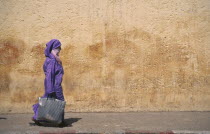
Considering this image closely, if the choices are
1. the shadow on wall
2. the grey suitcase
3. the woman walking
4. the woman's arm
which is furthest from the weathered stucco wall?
the grey suitcase

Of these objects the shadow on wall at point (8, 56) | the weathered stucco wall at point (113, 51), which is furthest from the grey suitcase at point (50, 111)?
the shadow on wall at point (8, 56)

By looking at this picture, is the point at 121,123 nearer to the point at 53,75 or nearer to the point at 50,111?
the point at 50,111

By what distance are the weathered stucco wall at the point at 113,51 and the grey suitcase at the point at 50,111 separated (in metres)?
1.45

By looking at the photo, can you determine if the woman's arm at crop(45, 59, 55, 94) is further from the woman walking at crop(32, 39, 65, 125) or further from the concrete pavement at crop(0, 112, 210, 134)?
the concrete pavement at crop(0, 112, 210, 134)

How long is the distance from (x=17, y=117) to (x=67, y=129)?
1.72m

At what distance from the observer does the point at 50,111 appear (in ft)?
16.5

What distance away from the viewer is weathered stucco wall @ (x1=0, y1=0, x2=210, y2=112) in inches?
257

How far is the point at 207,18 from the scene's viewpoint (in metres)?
6.54

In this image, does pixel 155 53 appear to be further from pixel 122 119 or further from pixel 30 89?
pixel 30 89

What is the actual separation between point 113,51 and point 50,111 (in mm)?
2222

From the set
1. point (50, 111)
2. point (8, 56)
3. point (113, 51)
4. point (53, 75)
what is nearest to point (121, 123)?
point (50, 111)

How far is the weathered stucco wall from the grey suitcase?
1.45 m

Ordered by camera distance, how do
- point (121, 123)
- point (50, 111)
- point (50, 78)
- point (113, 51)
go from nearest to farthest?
point (50, 111) → point (50, 78) → point (121, 123) → point (113, 51)

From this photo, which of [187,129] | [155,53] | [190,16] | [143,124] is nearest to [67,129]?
[143,124]
